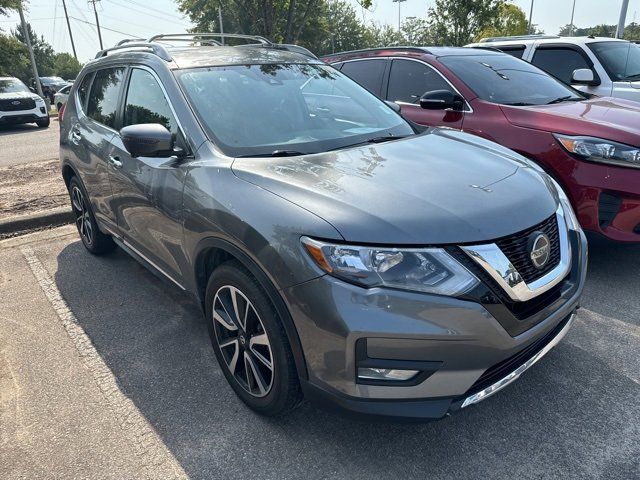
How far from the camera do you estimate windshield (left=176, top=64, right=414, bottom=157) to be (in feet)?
9.02

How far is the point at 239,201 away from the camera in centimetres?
227

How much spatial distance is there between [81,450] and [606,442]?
7.81ft

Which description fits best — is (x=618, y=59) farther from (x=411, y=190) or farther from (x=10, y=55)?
(x=10, y=55)

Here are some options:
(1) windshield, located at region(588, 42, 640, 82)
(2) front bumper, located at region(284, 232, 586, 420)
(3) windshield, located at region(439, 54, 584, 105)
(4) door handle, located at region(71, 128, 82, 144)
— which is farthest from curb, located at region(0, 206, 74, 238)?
(1) windshield, located at region(588, 42, 640, 82)

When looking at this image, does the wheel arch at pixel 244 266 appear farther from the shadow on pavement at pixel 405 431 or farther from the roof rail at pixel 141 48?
the roof rail at pixel 141 48

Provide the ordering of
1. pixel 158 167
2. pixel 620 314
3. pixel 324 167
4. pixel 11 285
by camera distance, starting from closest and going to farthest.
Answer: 1. pixel 324 167
2. pixel 158 167
3. pixel 620 314
4. pixel 11 285

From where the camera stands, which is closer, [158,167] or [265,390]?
[265,390]

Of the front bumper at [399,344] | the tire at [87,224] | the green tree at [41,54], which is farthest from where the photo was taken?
the green tree at [41,54]

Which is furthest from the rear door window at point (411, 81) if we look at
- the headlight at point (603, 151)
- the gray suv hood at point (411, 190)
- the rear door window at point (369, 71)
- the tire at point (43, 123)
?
the tire at point (43, 123)

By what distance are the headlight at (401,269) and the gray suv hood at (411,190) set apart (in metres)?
0.05

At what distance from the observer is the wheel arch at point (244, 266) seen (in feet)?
6.75

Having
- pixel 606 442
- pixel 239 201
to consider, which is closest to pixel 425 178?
pixel 239 201

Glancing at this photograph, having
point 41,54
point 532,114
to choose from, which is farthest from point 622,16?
point 41,54

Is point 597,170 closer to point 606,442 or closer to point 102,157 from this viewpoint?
point 606,442
